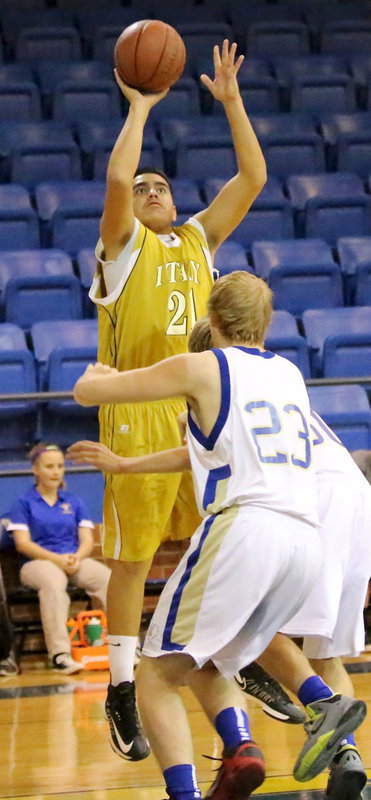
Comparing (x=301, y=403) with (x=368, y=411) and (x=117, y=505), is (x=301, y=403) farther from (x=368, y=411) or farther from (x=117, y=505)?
(x=368, y=411)

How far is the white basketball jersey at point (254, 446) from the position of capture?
134 inches

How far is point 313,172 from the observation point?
10289mm

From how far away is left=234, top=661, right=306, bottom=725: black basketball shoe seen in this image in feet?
14.0

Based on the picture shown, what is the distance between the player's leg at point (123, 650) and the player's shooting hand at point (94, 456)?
0.79 metres

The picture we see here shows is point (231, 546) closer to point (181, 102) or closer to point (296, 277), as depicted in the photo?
point (296, 277)

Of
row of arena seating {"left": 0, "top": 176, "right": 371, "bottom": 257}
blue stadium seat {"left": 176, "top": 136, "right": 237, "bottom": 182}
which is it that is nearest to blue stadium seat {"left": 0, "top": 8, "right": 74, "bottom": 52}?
blue stadium seat {"left": 176, "top": 136, "right": 237, "bottom": 182}

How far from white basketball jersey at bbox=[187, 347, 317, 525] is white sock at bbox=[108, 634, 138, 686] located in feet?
3.27

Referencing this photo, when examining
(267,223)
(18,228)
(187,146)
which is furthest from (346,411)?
(187,146)

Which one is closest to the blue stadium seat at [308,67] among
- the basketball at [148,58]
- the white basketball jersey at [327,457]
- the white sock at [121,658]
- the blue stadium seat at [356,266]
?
the blue stadium seat at [356,266]

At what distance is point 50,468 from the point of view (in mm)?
6816

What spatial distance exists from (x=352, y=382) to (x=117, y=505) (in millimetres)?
2880

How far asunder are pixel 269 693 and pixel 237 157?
198 centimetres

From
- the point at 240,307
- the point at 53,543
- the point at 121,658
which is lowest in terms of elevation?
the point at 53,543

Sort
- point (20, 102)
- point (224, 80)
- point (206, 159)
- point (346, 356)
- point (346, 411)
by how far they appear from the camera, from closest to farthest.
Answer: point (224, 80) → point (346, 411) → point (346, 356) → point (206, 159) → point (20, 102)
